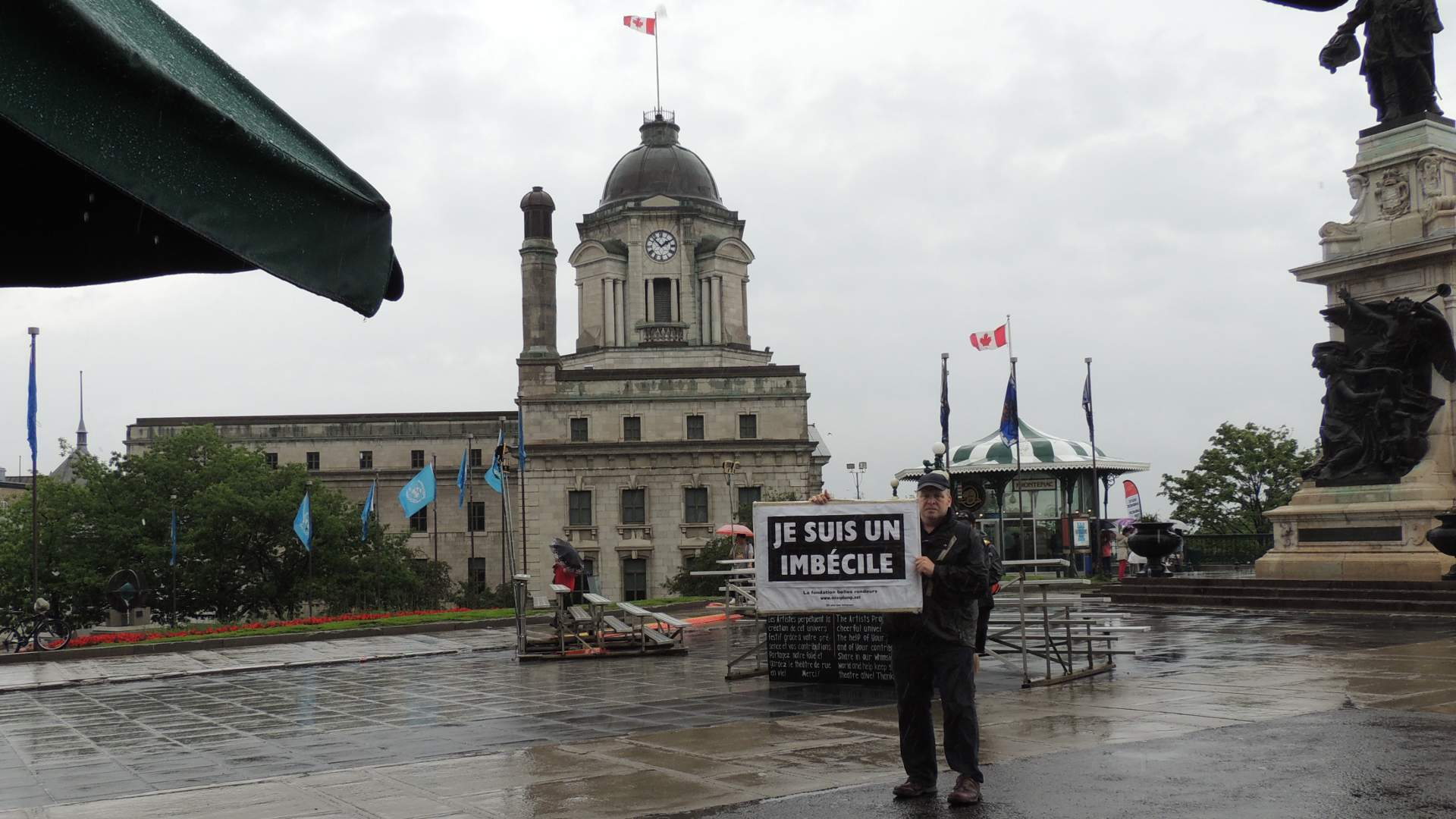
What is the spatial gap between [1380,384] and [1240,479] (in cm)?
4261

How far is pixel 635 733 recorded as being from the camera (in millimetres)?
9969

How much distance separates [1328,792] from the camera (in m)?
6.79

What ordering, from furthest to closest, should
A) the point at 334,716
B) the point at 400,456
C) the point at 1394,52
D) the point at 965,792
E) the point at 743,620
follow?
the point at 400,456 < the point at 1394,52 < the point at 743,620 < the point at 334,716 < the point at 965,792

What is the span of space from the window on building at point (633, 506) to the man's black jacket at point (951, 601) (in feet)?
194

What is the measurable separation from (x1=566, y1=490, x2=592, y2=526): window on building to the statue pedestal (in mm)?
45587

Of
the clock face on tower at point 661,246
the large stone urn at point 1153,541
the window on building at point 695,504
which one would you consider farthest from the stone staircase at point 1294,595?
the clock face on tower at point 661,246

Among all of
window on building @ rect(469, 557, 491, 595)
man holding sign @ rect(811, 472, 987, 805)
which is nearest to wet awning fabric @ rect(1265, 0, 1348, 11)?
man holding sign @ rect(811, 472, 987, 805)

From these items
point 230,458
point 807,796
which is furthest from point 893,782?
point 230,458

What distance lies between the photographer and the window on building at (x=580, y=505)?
6612 centimetres

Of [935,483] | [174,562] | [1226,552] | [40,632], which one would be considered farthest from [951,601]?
[174,562]

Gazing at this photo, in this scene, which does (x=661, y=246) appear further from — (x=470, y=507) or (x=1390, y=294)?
(x=1390, y=294)

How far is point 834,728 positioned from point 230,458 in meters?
54.4

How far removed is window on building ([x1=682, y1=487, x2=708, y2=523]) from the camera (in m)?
66.5

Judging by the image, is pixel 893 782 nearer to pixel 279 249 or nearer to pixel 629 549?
pixel 279 249
